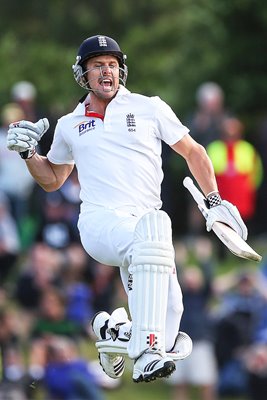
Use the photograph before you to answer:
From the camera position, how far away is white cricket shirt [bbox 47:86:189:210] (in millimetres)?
9023

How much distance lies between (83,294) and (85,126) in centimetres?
741

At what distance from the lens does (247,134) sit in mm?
20938

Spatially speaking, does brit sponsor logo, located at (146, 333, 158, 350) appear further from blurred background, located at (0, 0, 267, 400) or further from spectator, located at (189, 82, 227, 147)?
spectator, located at (189, 82, 227, 147)

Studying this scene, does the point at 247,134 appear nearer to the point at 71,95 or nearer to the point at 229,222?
the point at 71,95

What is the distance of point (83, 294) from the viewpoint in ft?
53.7

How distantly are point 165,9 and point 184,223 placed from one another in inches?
465

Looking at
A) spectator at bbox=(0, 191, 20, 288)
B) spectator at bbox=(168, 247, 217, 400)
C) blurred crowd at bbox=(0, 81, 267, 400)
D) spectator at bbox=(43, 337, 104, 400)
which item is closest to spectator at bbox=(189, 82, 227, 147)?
blurred crowd at bbox=(0, 81, 267, 400)

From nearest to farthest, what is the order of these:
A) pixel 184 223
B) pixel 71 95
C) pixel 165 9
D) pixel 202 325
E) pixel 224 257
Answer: pixel 202 325 → pixel 224 257 → pixel 184 223 → pixel 71 95 → pixel 165 9

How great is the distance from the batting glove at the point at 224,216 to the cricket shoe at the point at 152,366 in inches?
34.5

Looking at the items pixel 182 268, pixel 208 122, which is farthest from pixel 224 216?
pixel 208 122

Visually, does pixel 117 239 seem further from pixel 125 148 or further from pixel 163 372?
pixel 163 372

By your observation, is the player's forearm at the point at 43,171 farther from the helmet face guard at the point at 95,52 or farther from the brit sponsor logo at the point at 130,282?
the brit sponsor logo at the point at 130,282

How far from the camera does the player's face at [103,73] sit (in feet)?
29.5

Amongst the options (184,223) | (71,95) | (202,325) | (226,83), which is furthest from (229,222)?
(71,95)
